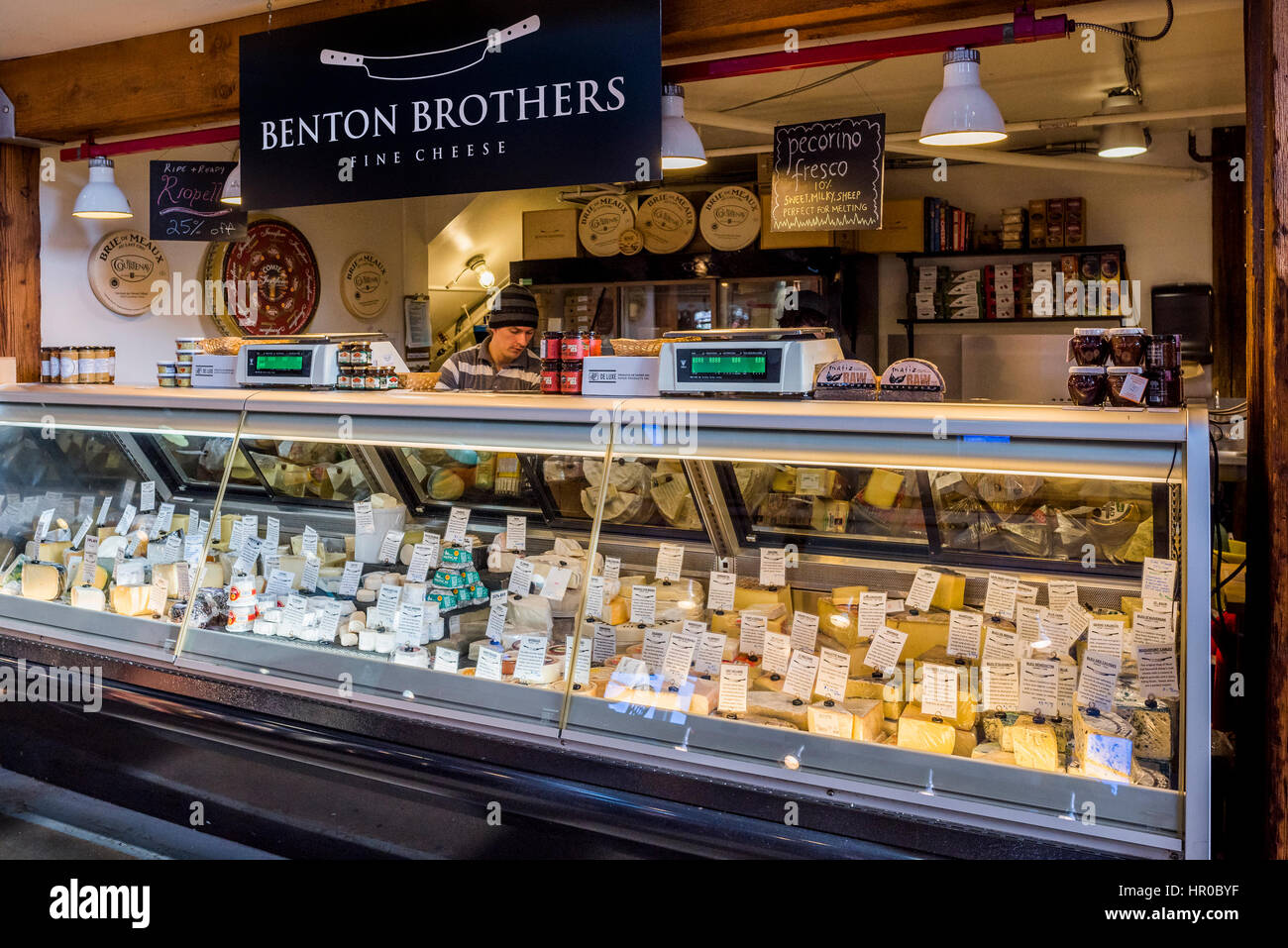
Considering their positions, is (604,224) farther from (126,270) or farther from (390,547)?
(390,547)

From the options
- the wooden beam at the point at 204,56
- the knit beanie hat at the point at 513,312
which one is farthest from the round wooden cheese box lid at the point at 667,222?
the wooden beam at the point at 204,56

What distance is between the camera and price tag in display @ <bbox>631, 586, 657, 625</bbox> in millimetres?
2953

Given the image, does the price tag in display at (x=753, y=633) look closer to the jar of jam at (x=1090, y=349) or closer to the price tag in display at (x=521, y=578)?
the price tag in display at (x=521, y=578)

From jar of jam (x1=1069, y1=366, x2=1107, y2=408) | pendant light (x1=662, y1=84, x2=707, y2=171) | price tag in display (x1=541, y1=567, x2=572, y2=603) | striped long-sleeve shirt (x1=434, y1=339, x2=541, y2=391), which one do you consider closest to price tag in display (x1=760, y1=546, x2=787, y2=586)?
price tag in display (x1=541, y1=567, x2=572, y2=603)

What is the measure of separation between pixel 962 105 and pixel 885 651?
1.86 metres

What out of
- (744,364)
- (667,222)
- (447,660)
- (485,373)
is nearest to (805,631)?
(744,364)

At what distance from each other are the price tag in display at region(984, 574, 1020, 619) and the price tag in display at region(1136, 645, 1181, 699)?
20.7 inches

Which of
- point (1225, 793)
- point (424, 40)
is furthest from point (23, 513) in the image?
point (1225, 793)

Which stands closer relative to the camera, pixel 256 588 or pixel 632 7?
pixel 632 7

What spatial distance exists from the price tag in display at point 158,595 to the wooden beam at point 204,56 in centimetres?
200

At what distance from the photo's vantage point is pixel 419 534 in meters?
3.41

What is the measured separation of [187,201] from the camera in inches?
208
